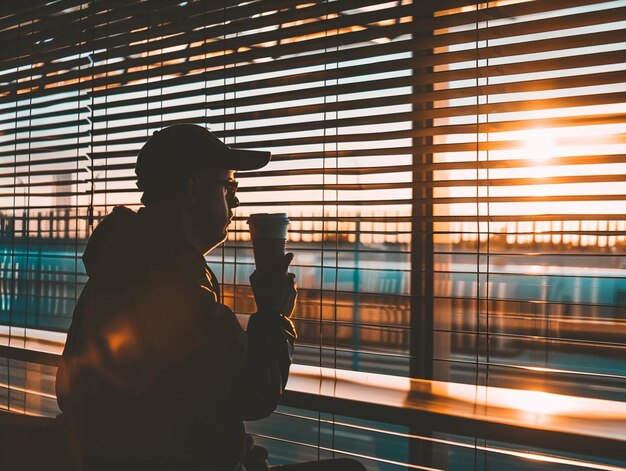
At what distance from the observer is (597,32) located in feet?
4.18

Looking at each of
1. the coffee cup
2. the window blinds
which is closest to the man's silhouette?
the coffee cup

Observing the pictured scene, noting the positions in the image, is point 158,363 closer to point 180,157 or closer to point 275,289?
point 275,289

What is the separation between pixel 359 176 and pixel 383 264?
232mm

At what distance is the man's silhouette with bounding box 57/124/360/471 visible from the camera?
1000mm

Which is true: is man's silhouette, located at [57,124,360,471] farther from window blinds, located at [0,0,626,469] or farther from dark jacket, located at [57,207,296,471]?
window blinds, located at [0,0,626,469]

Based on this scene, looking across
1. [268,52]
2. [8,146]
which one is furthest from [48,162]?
[268,52]

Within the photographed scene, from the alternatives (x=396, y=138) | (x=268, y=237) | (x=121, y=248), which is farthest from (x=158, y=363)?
(x=396, y=138)

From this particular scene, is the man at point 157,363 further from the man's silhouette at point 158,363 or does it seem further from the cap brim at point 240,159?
the cap brim at point 240,159

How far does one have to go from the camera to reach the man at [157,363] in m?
1.00

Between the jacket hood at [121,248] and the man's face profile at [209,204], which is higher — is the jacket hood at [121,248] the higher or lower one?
the lower one

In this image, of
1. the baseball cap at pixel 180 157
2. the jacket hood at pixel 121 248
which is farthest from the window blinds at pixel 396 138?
the jacket hood at pixel 121 248

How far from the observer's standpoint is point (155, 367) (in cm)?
100

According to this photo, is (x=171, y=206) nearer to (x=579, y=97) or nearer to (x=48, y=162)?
(x=579, y=97)

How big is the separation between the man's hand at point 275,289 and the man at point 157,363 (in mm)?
48
